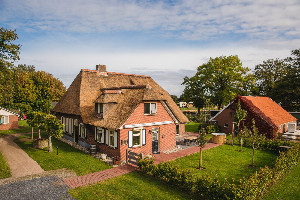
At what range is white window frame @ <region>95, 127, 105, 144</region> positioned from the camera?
19.8 m

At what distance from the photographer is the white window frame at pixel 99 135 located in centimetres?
1984

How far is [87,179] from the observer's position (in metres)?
13.8

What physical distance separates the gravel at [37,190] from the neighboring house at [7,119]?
24975 mm

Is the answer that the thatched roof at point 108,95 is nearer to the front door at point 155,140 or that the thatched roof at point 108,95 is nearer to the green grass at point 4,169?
the front door at point 155,140

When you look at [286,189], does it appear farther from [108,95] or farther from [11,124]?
[11,124]

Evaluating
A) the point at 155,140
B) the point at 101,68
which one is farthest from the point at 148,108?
the point at 101,68

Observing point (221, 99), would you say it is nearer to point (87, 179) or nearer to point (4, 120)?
point (87, 179)

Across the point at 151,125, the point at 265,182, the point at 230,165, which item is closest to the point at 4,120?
the point at 151,125

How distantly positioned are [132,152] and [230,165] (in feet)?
28.1

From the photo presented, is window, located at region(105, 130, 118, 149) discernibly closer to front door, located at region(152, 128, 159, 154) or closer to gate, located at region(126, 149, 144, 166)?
gate, located at region(126, 149, 144, 166)

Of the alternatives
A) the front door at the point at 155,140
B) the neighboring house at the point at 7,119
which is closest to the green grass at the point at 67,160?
the front door at the point at 155,140

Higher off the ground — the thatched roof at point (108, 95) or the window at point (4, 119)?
the thatched roof at point (108, 95)

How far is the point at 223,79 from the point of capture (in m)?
39.5

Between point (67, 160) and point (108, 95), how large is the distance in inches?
281
